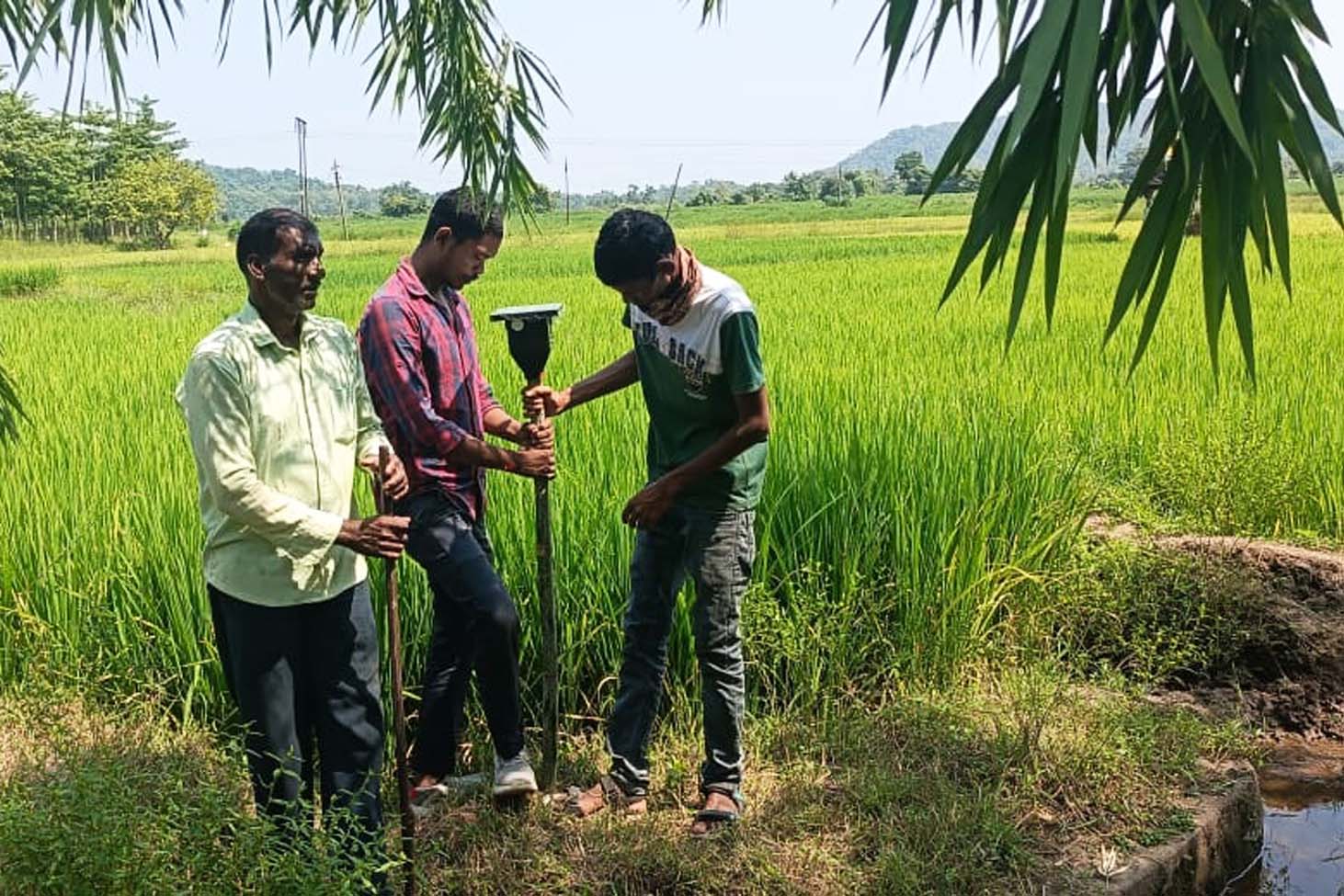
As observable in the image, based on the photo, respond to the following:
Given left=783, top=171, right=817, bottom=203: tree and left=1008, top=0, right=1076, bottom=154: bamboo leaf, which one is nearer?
left=1008, top=0, right=1076, bottom=154: bamboo leaf

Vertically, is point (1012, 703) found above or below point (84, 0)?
below

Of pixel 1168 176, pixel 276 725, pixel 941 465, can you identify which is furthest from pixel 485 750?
pixel 1168 176

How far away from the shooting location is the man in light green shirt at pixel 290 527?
7.52 feet

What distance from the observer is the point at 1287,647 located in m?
4.11

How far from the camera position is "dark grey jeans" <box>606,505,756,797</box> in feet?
9.41

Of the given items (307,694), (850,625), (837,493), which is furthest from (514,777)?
(837,493)

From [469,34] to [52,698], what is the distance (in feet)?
6.51

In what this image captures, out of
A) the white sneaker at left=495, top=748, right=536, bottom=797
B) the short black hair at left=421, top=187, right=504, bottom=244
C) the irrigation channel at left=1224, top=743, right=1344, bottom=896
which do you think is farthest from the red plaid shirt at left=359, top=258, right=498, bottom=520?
the irrigation channel at left=1224, top=743, right=1344, bottom=896

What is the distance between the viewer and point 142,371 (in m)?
7.81

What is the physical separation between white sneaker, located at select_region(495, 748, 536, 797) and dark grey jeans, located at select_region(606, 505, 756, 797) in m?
0.22

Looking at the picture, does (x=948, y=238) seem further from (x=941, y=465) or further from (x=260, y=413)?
(x=260, y=413)

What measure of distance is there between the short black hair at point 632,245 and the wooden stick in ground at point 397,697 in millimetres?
601

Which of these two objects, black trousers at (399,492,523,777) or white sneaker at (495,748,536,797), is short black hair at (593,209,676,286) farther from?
white sneaker at (495,748,536,797)

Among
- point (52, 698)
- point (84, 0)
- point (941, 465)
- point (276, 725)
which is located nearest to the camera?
point (84, 0)
